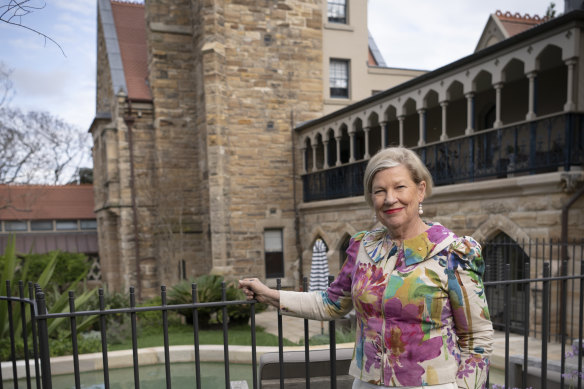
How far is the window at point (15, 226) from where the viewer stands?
20.2 metres

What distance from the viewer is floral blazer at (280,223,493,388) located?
1.57 m

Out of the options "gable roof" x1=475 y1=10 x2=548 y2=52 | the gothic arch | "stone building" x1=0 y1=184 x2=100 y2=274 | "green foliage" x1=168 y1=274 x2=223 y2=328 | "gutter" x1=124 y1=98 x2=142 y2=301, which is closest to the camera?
the gothic arch

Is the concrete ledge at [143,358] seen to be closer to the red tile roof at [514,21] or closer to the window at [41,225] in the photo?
the red tile roof at [514,21]

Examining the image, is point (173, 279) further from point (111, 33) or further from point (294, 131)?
point (111, 33)

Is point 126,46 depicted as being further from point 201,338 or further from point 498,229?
point 498,229

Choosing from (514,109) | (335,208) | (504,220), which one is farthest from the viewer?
(335,208)

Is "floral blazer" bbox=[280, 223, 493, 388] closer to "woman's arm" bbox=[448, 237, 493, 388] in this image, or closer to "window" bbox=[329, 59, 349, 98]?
"woman's arm" bbox=[448, 237, 493, 388]

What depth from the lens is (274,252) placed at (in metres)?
14.4

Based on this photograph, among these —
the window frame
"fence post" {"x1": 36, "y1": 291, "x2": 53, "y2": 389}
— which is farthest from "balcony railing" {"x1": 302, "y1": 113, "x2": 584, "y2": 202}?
"fence post" {"x1": 36, "y1": 291, "x2": 53, "y2": 389}

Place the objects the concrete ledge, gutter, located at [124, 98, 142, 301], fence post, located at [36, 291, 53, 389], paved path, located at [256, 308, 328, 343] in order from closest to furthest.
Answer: fence post, located at [36, 291, 53, 389]
the concrete ledge
paved path, located at [256, 308, 328, 343]
gutter, located at [124, 98, 142, 301]

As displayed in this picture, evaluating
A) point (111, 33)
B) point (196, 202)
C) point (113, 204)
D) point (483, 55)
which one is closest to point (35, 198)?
point (113, 204)

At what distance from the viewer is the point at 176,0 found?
47.4 feet

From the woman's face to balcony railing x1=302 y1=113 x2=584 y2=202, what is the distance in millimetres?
6283

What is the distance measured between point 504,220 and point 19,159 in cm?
2445
